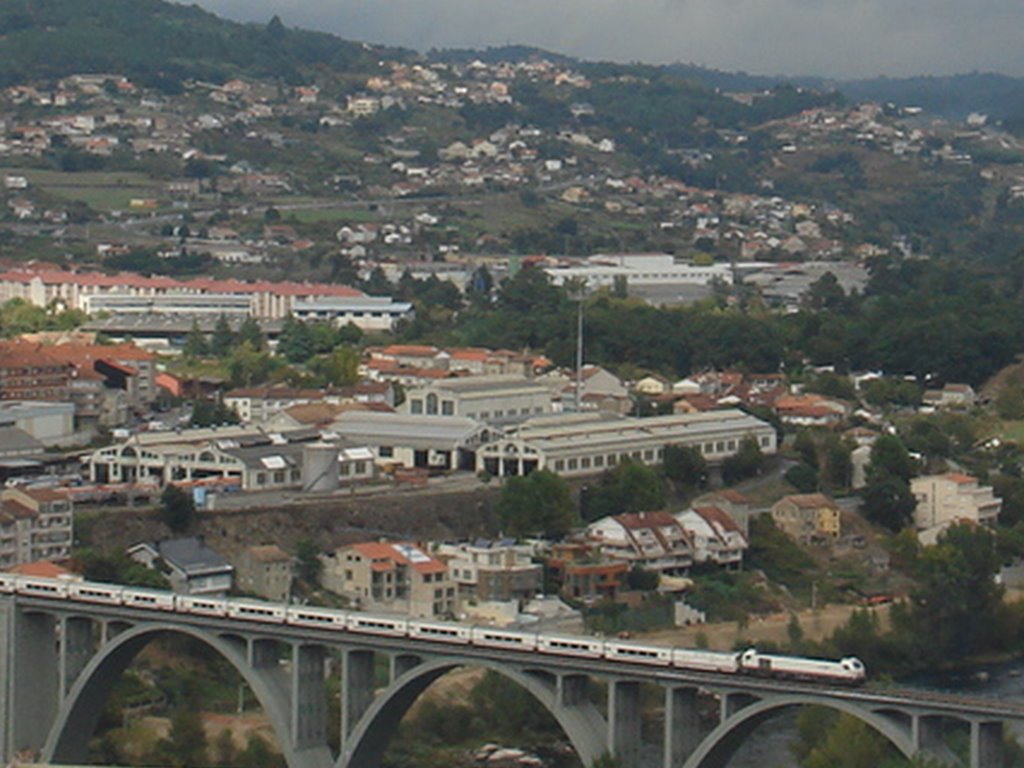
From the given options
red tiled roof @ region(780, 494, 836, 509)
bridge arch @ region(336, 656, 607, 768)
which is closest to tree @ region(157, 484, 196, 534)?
red tiled roof @ region(780, 494, 836, 509)

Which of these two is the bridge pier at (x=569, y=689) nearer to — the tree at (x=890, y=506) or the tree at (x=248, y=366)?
the tree at (x=890, y=506)

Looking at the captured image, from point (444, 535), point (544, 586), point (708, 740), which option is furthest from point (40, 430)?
point (708, 740)

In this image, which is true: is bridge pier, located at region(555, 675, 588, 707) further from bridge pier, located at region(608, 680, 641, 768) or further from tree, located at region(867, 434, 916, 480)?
tree, located at region(867, 434, 916, 480)

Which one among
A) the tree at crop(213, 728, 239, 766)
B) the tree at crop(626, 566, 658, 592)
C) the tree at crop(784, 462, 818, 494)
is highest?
the tree at crop(784, 462, 818, 494)

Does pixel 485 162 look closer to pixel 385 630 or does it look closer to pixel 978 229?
pixel 978 229

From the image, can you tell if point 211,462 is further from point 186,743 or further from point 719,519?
point 186,743

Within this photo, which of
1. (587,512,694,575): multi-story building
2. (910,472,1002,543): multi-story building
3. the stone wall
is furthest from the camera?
(910,472,1002,543): multi-story building

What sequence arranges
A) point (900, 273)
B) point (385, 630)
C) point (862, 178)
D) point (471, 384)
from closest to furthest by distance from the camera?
point (385, 630), point (471, 384), point (900, 273), point (862, 178)
